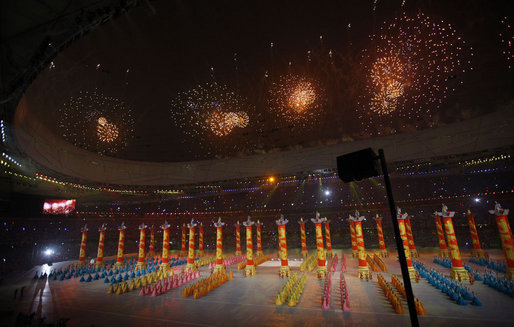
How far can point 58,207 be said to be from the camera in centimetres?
2689

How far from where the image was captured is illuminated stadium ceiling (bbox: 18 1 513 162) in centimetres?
780

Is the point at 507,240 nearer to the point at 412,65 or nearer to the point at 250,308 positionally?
the point at 412,65

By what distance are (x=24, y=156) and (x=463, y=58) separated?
23889 mm

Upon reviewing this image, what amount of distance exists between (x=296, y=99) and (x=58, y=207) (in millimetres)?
30098

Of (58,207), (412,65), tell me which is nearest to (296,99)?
(412,65)

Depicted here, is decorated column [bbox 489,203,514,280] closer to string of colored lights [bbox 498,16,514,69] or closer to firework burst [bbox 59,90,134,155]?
string of colored lights [bbox 498,16,514,69]

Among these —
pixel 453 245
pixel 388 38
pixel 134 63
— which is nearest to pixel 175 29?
pixel 134 63

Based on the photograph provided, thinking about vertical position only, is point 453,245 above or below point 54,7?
below

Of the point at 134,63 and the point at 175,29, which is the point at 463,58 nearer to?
the point at 175,29

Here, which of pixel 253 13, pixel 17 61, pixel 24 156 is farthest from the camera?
pixel 24 156

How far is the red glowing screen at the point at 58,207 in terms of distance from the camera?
26.0m

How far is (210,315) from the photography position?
821 cm

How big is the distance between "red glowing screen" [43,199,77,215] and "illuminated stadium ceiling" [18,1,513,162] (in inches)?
619

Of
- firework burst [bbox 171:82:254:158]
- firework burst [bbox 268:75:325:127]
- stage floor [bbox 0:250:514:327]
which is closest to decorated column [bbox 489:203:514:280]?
stage floor [bbox 0:250:514:327]
